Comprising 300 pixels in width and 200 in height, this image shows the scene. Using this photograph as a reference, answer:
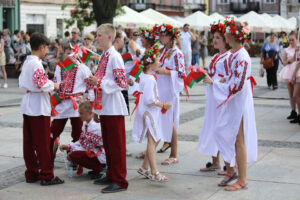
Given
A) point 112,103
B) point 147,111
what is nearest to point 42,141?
point 112,103

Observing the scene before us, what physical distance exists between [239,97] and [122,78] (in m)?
1.24

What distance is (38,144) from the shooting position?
6.16m

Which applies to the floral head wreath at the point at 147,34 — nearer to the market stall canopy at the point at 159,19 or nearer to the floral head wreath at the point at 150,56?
the floral head wreath at the point at 150,56

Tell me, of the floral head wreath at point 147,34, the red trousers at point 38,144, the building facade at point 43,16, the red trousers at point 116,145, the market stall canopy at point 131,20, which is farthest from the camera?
the building facade at point 43,16

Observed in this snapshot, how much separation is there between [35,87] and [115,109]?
0.91 metres

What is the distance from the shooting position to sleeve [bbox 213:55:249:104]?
225 inches

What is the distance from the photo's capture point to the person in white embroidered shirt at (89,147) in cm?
644

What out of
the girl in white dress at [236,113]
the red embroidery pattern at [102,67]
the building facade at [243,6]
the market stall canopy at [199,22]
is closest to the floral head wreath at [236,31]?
the girl in white dress at [236,113]

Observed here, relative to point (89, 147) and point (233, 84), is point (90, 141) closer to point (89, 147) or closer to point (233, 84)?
point (89, 147)

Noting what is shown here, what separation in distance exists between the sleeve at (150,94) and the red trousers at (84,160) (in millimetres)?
881

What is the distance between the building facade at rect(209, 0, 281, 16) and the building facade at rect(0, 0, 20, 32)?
38.3 m

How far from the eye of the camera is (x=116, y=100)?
19.4ft

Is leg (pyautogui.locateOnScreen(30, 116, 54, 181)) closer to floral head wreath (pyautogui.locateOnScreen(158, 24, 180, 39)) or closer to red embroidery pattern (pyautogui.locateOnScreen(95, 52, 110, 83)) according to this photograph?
red embroidery pattern (pyautogui.locateOnScreen(95, 52, 110, 83))

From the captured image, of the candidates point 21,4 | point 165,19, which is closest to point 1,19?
point 21,4
